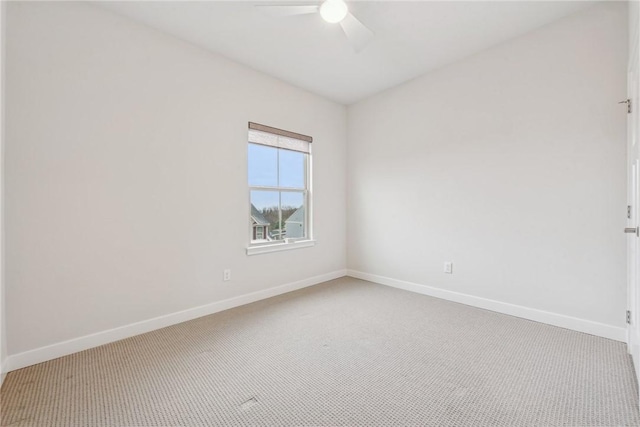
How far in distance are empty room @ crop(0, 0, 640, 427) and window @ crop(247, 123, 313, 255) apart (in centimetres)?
4

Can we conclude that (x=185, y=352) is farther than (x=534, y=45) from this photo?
No

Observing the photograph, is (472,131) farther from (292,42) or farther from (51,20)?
(51,20)

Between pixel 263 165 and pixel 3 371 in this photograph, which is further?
pixel 263 165

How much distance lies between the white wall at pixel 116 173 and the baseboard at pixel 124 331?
0.05 meters

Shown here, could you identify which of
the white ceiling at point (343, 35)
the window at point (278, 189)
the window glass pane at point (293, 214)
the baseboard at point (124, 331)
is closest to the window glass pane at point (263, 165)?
the window at point (278, 189)

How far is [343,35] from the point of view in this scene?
2635 millimetres

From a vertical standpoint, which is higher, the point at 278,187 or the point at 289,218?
the point at 278,187

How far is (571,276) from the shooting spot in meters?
2.46

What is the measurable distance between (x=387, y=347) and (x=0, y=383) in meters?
2.43

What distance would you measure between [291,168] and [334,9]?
1925 mm

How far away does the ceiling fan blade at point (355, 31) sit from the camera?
2.17m

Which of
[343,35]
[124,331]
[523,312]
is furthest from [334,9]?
[523,312]

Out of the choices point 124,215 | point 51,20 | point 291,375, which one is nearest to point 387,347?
point 291,375

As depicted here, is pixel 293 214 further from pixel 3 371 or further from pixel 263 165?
pixel 3 371
